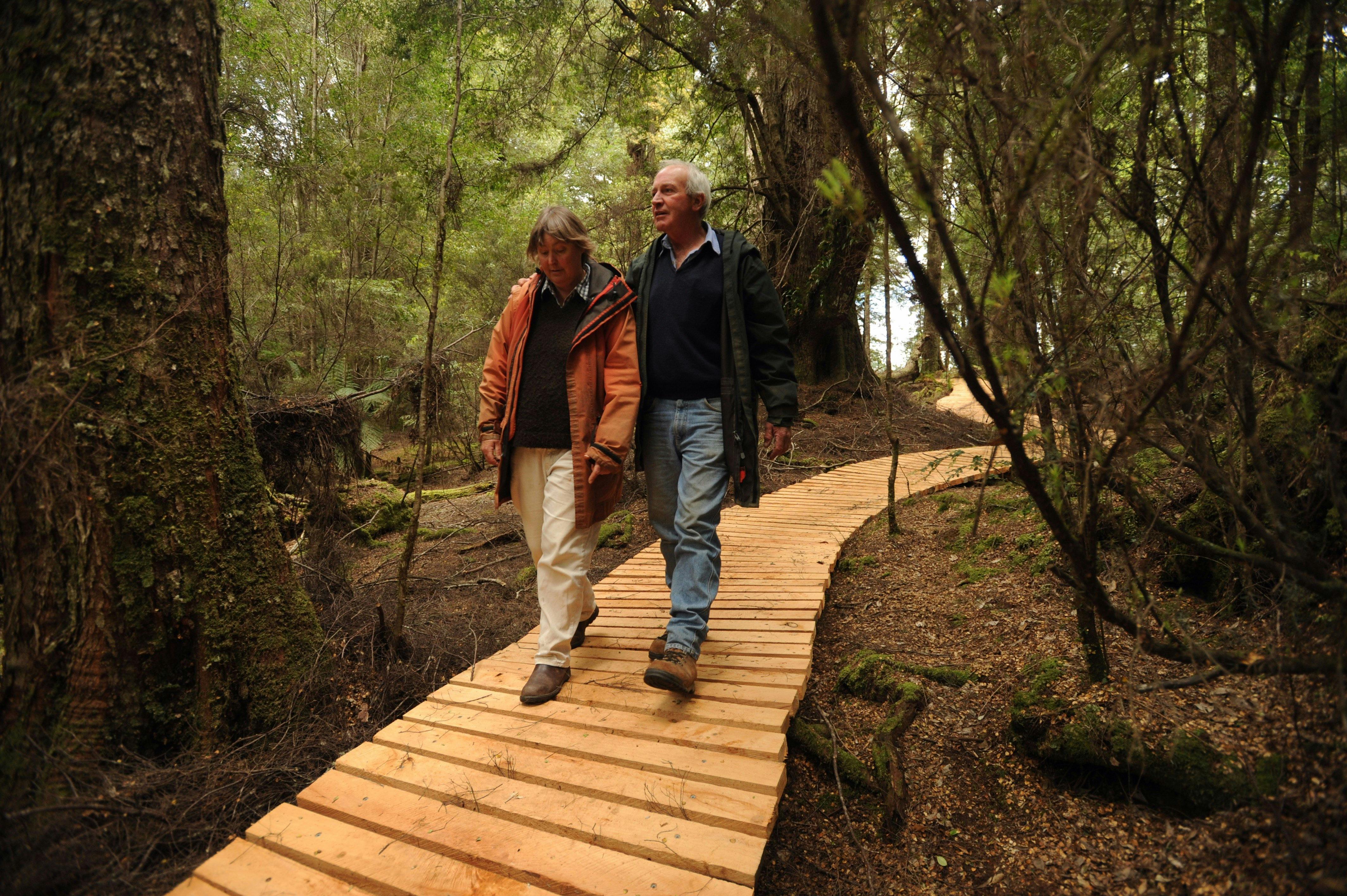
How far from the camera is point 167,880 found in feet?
6.24

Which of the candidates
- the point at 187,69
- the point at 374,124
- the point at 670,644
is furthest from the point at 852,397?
the point at 374,124

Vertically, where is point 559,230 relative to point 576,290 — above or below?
above

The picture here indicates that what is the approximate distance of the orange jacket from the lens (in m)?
2.81

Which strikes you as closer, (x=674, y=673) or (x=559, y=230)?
(x=674, y=673)

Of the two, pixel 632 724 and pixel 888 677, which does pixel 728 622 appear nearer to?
pixel 888 677

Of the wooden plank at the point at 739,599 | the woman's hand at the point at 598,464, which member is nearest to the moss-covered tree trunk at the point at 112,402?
the woman's hand at the point at 598,464

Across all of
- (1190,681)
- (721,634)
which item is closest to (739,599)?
(721,634)

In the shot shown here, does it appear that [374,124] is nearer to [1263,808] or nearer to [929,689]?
[929,689]

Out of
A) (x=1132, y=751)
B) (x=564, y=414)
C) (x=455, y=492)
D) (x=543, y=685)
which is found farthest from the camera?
(x=455, y=492)

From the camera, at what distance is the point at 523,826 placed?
204 centimetres

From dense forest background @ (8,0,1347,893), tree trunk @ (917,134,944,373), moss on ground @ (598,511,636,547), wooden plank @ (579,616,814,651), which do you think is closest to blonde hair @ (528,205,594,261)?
dense forest background @ (8,0,1347,893)

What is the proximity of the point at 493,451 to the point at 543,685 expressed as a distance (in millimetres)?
1087

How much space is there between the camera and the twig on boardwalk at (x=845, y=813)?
7.11 feet

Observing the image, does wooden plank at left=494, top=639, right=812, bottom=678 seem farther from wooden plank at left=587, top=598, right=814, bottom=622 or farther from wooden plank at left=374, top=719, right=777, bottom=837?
wooden plank at left=374, top=719, right=777, bottom=837
